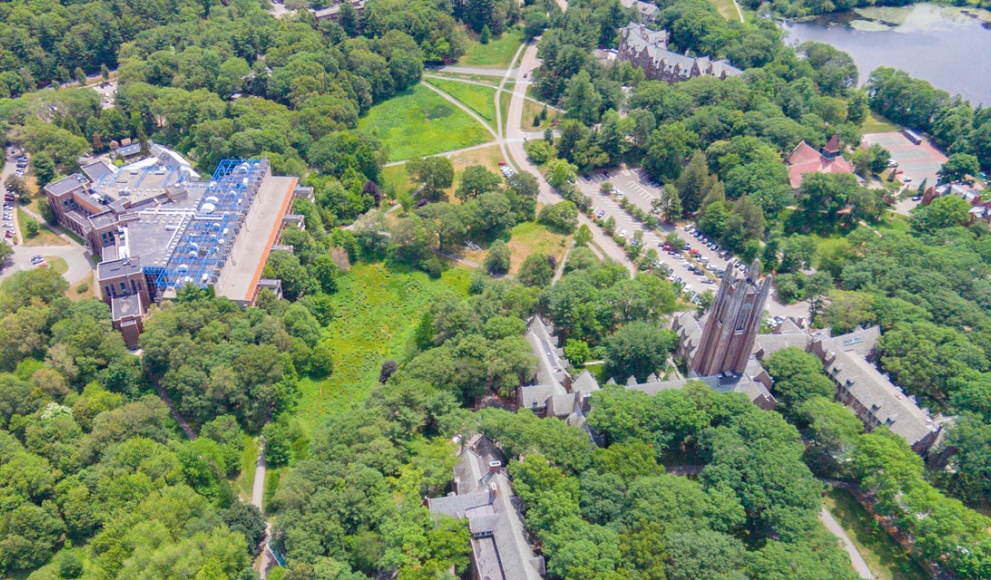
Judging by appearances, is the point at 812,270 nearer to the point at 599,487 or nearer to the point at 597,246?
the point at 597,246

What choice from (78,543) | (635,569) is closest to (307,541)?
(78,543)

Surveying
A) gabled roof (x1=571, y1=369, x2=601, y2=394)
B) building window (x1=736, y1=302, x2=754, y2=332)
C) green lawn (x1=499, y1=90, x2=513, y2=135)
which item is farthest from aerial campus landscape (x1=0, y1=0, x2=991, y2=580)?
building window (x1=736, y1=302, x2=754, y2=332)

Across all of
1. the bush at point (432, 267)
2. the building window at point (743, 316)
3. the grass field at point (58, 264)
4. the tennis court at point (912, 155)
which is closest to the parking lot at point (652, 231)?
the building window at point (743, 316)

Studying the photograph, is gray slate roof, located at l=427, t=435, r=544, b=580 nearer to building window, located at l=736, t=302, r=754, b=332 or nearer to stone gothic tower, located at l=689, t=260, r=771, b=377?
stone gothic tower, located at l=689, t=260, r=771, b=377

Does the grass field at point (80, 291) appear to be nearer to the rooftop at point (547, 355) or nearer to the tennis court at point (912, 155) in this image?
the rooftop at point (547, 355)

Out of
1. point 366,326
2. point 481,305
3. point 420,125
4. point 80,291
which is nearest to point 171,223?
point 80,291

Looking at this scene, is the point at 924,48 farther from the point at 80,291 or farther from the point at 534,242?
the point at 80,291
